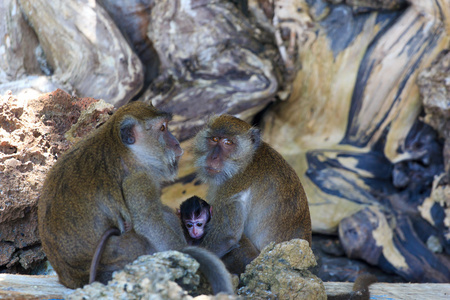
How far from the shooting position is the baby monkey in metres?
3.70

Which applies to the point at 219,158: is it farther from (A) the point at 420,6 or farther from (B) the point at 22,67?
(A) the point at 420,6

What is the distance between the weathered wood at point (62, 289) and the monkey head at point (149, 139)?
2.97 feet

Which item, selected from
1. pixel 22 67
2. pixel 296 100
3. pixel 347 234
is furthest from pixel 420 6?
pixel 22 67

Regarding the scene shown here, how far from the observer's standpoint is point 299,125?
6281 millimetres

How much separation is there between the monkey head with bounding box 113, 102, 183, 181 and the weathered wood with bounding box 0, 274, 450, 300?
90 cm

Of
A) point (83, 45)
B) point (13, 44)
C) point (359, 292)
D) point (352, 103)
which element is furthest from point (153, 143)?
point (352, 103)

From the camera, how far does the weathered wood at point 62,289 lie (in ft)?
9.21

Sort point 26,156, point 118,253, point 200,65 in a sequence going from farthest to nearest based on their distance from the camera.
Result: point 200,65, point 26,156, point 118,253

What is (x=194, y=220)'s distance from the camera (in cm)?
369

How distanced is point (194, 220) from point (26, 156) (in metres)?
1.42

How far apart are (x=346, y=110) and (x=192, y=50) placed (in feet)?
6.64

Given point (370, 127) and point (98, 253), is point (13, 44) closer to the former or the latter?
point (98, 253)

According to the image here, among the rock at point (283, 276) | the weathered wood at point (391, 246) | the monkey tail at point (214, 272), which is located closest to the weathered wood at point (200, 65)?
the weathered wood at point (391, 246)

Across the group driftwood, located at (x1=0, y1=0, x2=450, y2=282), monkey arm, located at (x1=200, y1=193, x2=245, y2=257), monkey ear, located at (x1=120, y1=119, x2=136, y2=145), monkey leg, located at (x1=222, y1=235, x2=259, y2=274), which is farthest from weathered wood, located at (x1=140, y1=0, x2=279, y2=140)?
monkey ear, located at (x1=120, y1=119, x2=136, y2=145)
